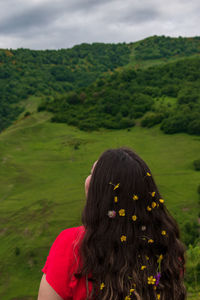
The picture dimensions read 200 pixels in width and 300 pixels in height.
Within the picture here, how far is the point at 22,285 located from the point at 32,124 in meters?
25.3

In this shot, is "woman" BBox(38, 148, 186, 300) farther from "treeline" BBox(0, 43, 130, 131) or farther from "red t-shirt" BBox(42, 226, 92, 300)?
"treeline" BBox(0, 43, 130, 131)

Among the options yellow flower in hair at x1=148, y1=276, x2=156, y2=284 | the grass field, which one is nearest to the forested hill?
the grass field

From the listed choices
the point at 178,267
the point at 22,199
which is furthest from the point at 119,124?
the point at 178,267

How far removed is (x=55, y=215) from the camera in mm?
17703

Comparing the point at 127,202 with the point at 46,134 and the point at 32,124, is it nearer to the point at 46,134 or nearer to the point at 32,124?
the point at 46,134

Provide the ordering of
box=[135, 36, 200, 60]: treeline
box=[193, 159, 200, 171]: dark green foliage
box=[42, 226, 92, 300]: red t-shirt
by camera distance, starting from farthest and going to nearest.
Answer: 1. box=[135, 36, 200, 60]: treeline
2. box=[193, 159, 200, 171]: dark green foliage
3. box=[42, 226, 92, 300]: red t-shirt

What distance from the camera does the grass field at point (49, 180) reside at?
46.8ft

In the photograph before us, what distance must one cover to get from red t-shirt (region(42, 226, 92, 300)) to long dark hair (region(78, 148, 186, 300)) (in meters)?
0.05

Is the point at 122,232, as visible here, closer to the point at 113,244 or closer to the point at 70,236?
the point at 113,244

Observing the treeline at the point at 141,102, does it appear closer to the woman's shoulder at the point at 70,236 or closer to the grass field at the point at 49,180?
the grass field at the point at 49,180

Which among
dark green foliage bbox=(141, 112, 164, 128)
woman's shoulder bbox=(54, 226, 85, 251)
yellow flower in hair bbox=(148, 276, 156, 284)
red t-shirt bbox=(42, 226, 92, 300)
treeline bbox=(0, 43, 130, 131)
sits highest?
treeline bbox=(0, 43, 130, 131)

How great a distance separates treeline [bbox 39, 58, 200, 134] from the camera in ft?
112

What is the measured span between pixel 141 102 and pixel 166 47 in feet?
155

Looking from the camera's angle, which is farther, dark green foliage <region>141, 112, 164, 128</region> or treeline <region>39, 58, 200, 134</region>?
treeline <region>39, 58, 200, 134</region>
